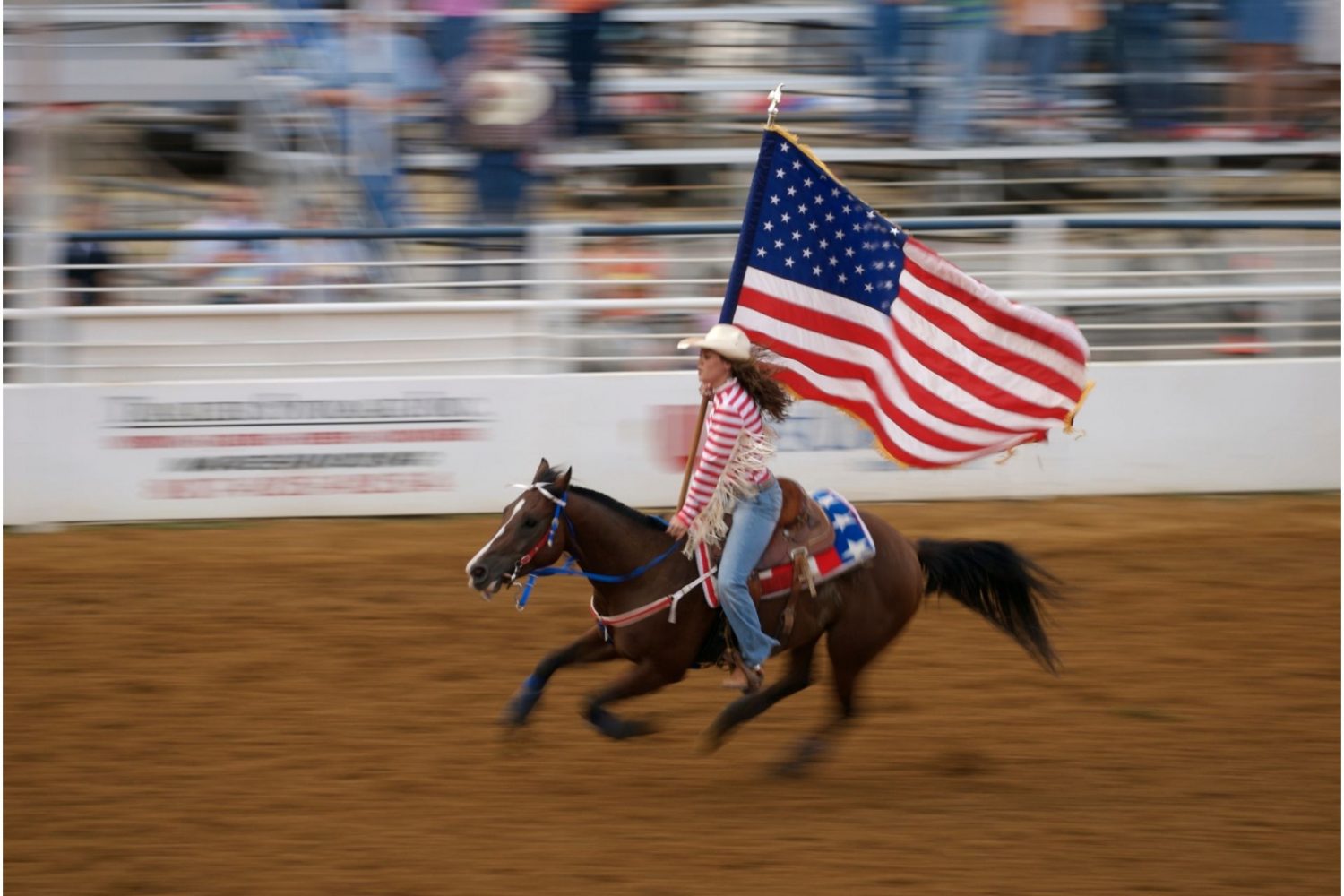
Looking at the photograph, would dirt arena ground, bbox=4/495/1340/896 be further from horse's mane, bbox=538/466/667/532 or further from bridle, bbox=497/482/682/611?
horse's mane, bbox=538/466/667/532

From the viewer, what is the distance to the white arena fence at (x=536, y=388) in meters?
9.41

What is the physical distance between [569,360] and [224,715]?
389 centimetres

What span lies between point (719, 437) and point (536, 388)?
14.0 ft

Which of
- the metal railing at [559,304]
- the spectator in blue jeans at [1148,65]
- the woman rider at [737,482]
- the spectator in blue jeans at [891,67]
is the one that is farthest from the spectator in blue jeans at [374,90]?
the woman rider at [737,482]

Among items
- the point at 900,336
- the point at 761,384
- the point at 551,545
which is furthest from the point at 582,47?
the point at 551,545

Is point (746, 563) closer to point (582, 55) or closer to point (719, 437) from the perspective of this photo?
point (719, 437)

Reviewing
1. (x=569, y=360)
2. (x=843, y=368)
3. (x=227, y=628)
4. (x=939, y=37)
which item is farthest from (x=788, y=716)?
(x=939, y=37)

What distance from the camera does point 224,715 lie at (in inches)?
258

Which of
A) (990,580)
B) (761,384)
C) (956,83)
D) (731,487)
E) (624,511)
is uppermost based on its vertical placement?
(956,83)

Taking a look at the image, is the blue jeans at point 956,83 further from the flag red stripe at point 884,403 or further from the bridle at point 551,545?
the bridle at point 551,545

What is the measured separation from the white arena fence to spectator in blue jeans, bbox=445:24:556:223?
79cm

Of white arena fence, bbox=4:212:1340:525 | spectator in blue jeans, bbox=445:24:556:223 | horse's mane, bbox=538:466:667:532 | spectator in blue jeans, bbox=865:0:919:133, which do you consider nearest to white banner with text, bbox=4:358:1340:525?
white arena fence, bbox=4:212:1340:525

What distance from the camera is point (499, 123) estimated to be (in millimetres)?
11062

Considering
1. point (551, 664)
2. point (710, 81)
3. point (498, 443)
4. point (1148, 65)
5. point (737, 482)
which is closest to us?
point (737, 482)
